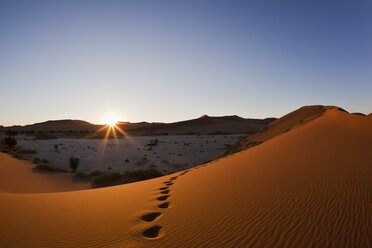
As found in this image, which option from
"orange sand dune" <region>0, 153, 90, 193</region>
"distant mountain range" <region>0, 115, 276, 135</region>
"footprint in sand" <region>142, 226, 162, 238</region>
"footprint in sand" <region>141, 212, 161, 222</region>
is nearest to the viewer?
"footprint in sand" <region>142, 226, 162, 238</region>

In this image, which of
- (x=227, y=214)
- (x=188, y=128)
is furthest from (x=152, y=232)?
(x=188, y=128)

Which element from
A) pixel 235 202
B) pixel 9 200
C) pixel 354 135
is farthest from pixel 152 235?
pixel 354 135

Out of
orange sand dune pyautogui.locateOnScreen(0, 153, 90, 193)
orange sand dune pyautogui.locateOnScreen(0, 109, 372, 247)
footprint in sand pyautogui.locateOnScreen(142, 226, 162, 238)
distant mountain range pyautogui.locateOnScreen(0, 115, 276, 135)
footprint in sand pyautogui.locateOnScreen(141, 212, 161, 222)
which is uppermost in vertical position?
distant mountain range pyautogui.locateOnScreen(0, 115, 276, 135)

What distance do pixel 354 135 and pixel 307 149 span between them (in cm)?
247

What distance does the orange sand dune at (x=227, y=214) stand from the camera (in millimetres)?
2500

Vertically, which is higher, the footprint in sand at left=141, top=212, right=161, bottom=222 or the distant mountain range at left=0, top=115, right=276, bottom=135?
the distant mountain range at left=0, top=115, right=276, bottom=135

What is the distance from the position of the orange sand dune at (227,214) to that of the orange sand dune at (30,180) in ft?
23.1

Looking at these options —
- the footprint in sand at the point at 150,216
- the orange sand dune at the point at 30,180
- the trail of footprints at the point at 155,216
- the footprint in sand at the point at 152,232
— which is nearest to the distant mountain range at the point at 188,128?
the orange sand dune at the point at 30,180

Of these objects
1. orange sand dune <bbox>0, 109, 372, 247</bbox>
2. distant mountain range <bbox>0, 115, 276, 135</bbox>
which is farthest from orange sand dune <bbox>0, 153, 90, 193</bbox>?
distant mountain range <bbox>0, 115, 276, 135</bbox>

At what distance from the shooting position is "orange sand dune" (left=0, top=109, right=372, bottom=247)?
250 cm

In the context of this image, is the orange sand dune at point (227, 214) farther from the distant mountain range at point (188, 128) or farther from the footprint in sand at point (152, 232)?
the distant mountain range at point (188, 128)

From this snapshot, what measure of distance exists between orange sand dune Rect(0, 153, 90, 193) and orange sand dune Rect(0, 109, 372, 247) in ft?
23.1

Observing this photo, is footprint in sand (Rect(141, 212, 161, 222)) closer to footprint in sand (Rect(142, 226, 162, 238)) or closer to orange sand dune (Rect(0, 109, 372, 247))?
orange sand dune (Rect(0, 109, 372, 247))

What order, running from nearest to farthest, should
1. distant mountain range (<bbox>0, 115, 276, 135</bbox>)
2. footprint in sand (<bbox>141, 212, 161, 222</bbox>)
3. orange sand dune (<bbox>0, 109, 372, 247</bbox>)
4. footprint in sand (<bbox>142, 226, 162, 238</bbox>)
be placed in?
orange sand dune (<bbox>0, 109, 372, 247</bbox>)
footprint in sand (<bbox>142, 226, 162, 238</bbox>)
footprint in sand (<bbox>141, 212, 161, 222</bbox>)
distant mountain range (<bbox>0, 115, 276, 135</bbox>)
